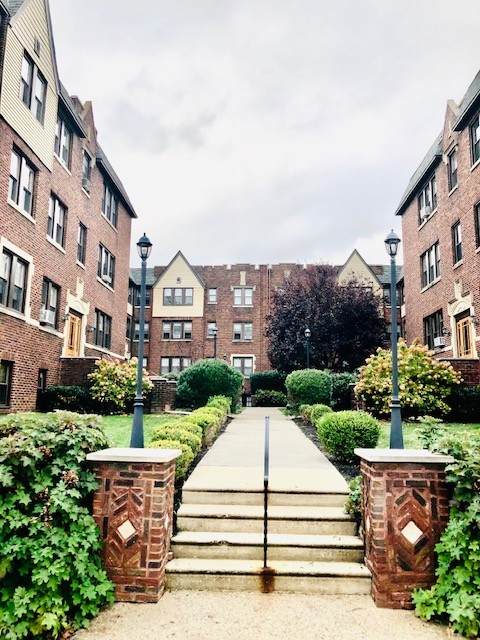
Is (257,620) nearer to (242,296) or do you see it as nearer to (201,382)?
(201,382)

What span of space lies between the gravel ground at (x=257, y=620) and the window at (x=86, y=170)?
18.2m

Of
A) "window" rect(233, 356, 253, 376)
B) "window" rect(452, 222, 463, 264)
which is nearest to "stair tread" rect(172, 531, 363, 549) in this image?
"window" rect(452, 222, 463, 264)

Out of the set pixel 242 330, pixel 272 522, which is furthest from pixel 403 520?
pixel 242 330

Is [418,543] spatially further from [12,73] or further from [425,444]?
[12,73]

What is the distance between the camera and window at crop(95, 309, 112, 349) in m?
22.1

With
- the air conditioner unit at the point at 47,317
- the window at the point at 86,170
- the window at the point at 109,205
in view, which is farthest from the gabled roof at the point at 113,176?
the air conditioner unit at the point at 47,317

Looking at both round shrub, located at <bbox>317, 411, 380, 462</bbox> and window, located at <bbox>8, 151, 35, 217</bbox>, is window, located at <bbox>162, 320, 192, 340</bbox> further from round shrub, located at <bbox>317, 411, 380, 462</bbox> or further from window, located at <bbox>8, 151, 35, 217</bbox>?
round shrub, located at <bbox>317, 411, 380, 462</bbox>

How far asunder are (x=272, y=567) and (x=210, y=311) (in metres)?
34.3

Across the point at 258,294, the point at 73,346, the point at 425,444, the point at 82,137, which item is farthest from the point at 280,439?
the point at 258,294

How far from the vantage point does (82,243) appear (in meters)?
20.3

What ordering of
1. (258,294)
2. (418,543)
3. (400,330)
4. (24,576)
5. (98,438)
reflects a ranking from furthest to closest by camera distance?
(258,294) → (400,330) → (98,438) → (418,543) → (24,576)

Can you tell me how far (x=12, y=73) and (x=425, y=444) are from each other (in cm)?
1446

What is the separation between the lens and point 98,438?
538 centimetres

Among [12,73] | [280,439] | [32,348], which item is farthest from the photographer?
[32,348]
